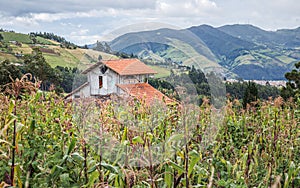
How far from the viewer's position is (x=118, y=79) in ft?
12.7

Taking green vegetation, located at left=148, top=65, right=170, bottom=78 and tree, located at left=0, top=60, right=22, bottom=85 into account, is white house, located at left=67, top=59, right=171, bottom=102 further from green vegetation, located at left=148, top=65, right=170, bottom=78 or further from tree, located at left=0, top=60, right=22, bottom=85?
tree, located at left=0, top=60, right=22, bottom=85

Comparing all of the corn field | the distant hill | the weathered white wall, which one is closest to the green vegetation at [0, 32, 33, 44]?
the distant hill

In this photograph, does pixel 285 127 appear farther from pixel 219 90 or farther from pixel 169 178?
pixel 169 178

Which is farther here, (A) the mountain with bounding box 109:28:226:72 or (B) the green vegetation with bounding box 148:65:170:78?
(A) the mountain with bounding box 109:28:226:72

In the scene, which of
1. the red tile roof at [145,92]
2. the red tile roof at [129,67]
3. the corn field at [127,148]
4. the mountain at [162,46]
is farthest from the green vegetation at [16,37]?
the corn field at [127,148]

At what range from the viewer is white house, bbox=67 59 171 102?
12.5 feet

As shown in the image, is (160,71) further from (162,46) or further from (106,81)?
(106,81)

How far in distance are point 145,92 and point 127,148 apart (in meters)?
1.19

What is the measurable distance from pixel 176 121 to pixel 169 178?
4.47ft

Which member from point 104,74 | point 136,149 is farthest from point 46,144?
point 104,74

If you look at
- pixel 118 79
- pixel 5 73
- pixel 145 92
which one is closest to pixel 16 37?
pixel 5 73

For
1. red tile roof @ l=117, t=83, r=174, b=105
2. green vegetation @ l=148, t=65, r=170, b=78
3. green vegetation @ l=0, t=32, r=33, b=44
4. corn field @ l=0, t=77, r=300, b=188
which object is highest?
green vegetation @ l=0, t=32, r=33, b=44

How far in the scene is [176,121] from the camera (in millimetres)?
3480

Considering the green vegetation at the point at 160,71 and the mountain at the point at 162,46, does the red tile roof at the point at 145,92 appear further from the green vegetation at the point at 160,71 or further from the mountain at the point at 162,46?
the mountain at the point at 162,46
